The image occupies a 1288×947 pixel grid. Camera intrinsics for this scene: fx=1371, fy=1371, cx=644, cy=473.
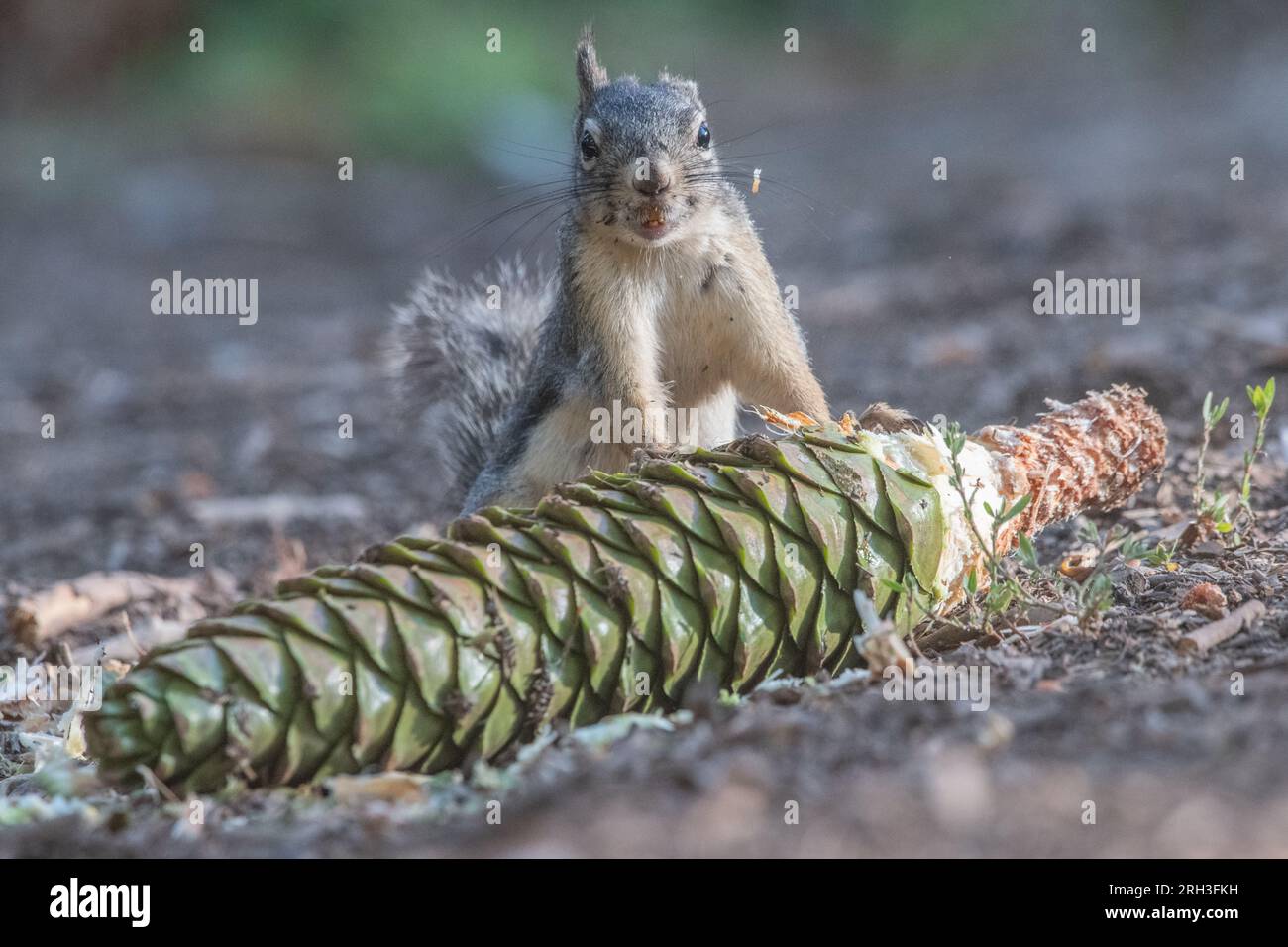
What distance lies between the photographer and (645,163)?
10.2 feet

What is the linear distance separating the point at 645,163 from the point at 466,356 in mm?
1257

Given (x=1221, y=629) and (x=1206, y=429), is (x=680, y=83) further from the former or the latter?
(x=1221, y=629)

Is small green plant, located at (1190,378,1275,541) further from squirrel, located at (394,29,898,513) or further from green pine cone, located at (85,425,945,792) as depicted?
squirrel, located at (394,29,898,513)

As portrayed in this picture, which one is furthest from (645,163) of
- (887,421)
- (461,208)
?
(461,208)

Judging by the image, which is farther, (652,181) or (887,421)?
(652,181)

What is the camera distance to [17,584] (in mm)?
3723

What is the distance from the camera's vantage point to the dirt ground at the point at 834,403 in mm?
1570

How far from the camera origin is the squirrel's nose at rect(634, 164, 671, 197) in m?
3.07

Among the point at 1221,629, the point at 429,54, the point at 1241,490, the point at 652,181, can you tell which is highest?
the point at 429,54

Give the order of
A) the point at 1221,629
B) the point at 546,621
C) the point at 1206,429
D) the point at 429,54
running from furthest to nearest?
1. the point at 429,54
2. the point at 1206,429
3. the point at 1221,629
4. the point at 546,621

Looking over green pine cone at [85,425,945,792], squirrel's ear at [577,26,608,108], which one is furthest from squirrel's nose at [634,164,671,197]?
green pine cone at [85,425,945,792]

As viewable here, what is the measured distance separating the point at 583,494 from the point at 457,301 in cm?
229

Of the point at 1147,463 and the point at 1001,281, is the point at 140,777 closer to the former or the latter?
the point at 1147,463
